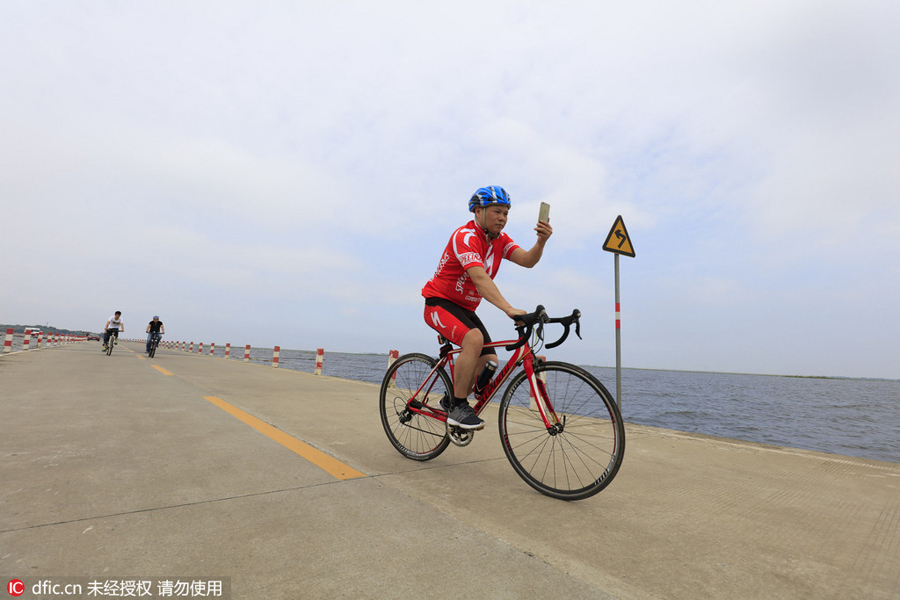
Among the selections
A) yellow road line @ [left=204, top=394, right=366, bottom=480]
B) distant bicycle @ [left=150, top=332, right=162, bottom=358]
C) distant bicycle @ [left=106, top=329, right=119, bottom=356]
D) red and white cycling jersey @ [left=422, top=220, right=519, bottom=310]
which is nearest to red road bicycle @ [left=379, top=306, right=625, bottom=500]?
red and white cycling jersey @ [left=422, top=220, right=519, bottom=310]

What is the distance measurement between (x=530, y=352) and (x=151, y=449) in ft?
9.17

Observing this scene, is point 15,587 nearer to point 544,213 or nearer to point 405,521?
point 405,521

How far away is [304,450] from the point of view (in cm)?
334

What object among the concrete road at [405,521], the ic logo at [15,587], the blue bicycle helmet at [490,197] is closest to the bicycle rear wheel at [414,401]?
the concrete road at [405,521]

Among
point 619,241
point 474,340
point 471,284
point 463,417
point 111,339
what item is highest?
point 619,241

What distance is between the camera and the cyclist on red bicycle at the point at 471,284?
2.89m

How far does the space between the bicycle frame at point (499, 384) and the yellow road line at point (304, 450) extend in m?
0.74

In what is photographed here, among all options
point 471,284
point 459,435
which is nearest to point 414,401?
point 459,435

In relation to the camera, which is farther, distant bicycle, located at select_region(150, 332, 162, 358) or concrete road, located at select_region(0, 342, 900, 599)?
distant bicycle, located at select_region(150, 332, 162, 358)

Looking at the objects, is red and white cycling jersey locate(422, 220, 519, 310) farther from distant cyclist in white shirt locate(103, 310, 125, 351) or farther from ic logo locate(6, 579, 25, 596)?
distant cyclist in white shirt locate(103, 310, 125, 351)

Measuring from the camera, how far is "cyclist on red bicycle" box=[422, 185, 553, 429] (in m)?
2.89

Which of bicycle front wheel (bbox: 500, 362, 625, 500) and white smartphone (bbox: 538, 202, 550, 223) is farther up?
white smartphone (bbox: 538, 202, 550, 223)

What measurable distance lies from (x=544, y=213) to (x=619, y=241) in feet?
11.7

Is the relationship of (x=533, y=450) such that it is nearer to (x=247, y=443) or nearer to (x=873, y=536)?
(x=873, y=536)
